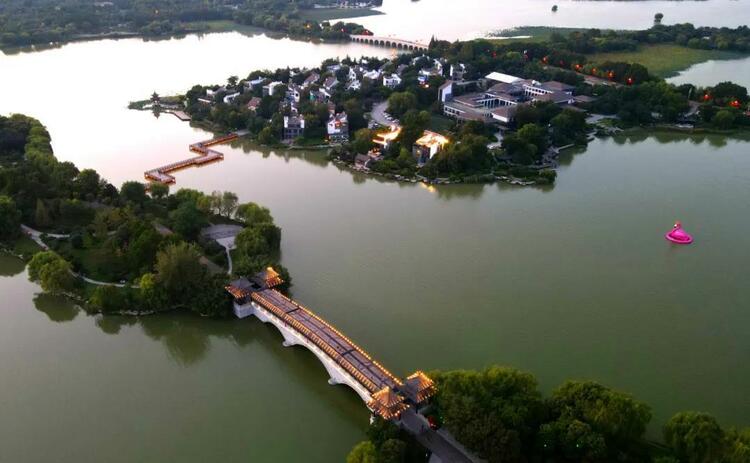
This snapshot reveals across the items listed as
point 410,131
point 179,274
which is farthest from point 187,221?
point 410,131

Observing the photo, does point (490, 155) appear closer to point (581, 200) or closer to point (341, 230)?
point (581, 200)

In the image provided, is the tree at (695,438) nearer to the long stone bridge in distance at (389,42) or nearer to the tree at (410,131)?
the tree at (410,131)

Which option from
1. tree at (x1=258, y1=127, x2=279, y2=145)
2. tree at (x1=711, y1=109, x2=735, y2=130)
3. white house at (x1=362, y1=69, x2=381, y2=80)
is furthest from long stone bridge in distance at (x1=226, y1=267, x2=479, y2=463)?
tree at (x1=711, y1=109, x2=735, y2=130)

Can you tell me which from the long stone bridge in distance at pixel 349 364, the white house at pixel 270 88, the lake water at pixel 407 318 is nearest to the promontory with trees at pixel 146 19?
the white house at pixel 270 88

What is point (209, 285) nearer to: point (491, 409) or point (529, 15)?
point (491, 409)

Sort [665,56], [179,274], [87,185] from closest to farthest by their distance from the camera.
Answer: [179,274] < [87,185] < [665,56]

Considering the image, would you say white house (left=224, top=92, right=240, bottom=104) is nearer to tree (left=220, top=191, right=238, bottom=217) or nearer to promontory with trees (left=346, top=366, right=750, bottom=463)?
tree (left=220, top=191, right=238, bottom=217)
